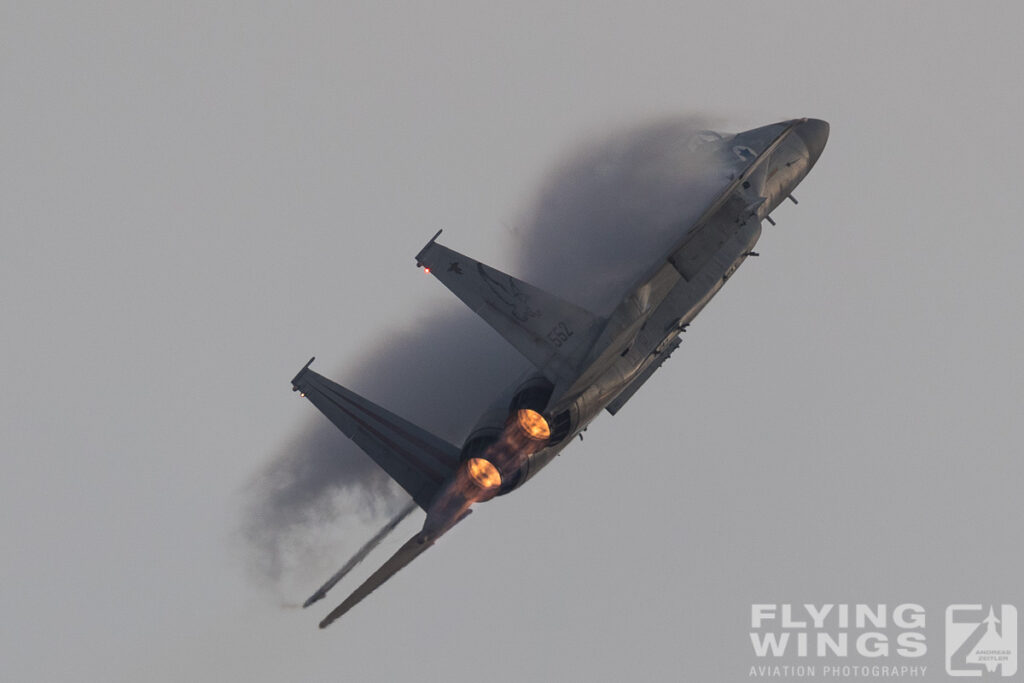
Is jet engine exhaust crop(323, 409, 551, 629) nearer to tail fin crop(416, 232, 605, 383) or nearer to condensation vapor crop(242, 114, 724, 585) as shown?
tail fin crop(416, 232, 605, 383)

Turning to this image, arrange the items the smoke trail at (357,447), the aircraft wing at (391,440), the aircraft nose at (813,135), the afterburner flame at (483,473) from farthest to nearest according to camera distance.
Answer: the aircraft nose at (813,135), the smoke trail at (357,447), the aircraft wing at (391,440), the afterburner flame at (483,473)

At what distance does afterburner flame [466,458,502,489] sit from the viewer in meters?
36.1

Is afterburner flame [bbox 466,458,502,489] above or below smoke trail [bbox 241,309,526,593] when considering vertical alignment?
above

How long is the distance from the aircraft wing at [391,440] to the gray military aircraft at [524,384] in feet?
0.11

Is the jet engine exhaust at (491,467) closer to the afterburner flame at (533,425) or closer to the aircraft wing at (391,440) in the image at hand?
the afterburner flame at (533,425)

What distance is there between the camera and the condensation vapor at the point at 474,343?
4134 cm

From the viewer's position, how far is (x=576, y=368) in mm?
36156

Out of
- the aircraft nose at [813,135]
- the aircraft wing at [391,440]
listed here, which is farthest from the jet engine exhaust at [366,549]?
the aircraft nose at [813,135]

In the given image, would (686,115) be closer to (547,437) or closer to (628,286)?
(628,286)

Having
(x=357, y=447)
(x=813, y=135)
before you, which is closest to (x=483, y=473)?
(x=357, y=447)

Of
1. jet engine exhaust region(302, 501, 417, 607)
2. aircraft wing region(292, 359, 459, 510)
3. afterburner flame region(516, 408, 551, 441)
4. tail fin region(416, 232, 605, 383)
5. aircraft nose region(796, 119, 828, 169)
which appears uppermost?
aircraft nose region(796, 119, 828, 169)

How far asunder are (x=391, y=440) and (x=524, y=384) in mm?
4645

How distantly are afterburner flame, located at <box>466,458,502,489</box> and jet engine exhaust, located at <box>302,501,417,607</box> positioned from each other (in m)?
4.96

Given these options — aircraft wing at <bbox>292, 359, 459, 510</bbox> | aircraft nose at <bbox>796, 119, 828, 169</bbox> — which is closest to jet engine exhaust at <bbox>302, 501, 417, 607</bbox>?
aircraft wing at <bbox>292, 359, 459, 510</bbox>
